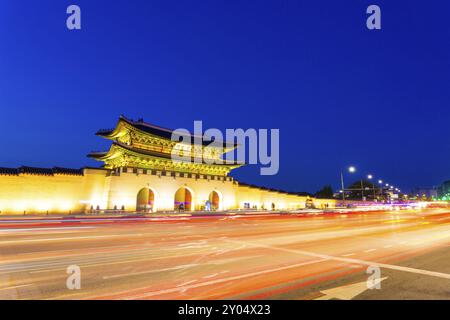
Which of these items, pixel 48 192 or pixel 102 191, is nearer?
pixel 48 192

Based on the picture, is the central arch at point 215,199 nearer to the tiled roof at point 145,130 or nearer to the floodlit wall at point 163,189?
the floodlit wall at point 163,189

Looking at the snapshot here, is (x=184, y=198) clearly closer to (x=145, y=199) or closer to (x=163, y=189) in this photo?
(x=145, y=199)

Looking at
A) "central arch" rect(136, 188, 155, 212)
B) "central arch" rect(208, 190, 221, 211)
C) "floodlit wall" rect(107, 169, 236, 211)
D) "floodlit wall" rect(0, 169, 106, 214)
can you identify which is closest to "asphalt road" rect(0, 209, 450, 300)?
"floodlit wall" rect(0, 169, 106, 214)

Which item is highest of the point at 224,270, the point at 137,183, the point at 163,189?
the point at 137,183

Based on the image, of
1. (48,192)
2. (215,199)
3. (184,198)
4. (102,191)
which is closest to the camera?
(48,192)

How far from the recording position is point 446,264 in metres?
7.12

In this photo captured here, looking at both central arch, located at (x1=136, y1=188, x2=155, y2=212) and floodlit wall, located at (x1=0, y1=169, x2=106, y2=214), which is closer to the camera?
floodlit wall, located at (x1=0, y1=169, x2=106, y2=214)

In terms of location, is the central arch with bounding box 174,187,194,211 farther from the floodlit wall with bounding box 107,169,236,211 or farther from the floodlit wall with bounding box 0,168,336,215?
the floodlit wall with bounding box 0,168,336,215

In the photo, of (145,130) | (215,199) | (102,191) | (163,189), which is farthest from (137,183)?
(215,199)

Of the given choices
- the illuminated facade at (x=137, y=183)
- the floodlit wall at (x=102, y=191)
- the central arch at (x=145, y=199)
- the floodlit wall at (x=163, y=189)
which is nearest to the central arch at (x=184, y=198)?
the illuminated facade at (x=137, y=183)

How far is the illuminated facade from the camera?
83.8ft

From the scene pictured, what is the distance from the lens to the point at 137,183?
33125 millimetres
